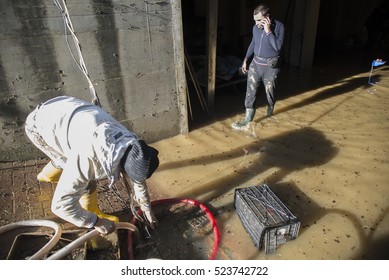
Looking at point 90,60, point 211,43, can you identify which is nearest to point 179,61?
point 211,43

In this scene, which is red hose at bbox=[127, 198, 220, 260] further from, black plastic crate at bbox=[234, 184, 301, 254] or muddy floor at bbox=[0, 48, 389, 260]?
black plastic crate at bbox=[234, 184, 301, 254]

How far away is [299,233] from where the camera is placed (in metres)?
3.48

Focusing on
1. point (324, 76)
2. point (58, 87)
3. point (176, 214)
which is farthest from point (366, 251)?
point (324, 76)

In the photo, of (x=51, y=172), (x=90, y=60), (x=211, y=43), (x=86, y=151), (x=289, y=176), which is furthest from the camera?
(x=211, y=43)

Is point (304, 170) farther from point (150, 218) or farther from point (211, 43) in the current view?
point (211, 43)

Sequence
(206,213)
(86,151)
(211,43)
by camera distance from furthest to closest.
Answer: (211,43) < (206,213) < (86,151)

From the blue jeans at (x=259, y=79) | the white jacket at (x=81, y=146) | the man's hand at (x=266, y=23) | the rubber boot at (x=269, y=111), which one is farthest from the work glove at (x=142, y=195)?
the rubber boot at (x=269, y=111)

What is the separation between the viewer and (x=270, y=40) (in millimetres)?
5199

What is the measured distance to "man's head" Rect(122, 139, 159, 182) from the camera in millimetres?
2232

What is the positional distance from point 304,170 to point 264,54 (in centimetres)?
227

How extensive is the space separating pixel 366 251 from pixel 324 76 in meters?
6.94

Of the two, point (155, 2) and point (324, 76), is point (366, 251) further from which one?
point (324, 76)

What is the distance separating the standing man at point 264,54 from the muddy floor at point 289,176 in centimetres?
56

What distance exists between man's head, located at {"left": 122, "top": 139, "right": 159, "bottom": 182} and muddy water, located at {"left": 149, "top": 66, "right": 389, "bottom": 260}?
62.1 inches
